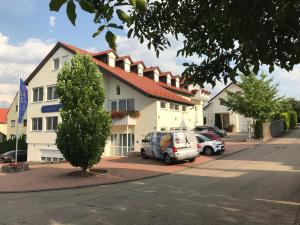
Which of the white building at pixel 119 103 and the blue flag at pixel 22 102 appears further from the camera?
the white building at pixel 119 103

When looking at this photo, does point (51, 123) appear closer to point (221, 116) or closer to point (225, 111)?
point (225, 111)

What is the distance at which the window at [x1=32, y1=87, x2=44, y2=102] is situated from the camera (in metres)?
33.8

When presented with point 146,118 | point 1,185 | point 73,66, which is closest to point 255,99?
point 146,118

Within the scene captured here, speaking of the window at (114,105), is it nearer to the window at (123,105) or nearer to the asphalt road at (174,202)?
the window at (123,105)

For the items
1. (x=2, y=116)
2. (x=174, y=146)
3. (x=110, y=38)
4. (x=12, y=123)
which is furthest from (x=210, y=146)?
(x=2, y=116)

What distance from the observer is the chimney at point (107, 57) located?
106ft

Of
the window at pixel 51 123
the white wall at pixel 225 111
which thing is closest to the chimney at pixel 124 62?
the window at pixel 51 123

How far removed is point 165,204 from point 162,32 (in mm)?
4828

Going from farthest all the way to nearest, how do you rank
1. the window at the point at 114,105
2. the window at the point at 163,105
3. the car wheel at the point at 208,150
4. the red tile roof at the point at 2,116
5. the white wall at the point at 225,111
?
the red tile roof at the point at 2,116 → the white wall at the point at 225,111 → the window at the point at 114,105 → the window at the point at 163,105 → the car wheel at the point at 208,150

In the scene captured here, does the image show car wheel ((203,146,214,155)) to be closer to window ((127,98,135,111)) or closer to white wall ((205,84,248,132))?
window ((127,98,135,111))

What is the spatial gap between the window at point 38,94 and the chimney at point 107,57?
22.4ft

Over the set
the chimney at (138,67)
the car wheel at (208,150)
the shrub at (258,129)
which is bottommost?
the car wheel at (208,150)

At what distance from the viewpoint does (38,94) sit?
→ 112ft

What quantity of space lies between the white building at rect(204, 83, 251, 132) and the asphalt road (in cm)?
3759
